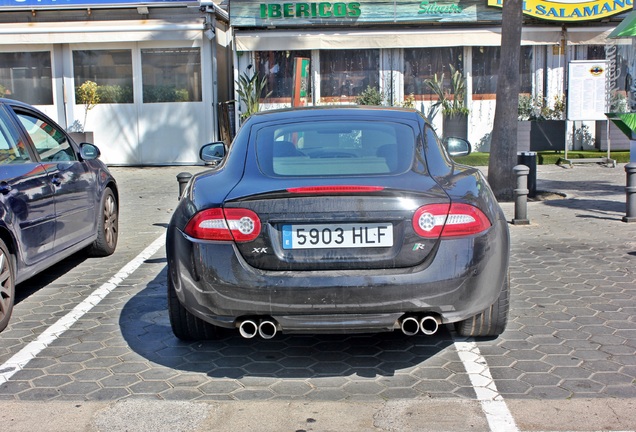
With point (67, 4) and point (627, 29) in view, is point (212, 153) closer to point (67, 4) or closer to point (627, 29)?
point (627, 29)

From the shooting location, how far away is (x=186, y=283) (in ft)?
14.0

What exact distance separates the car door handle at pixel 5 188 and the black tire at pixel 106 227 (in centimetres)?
202

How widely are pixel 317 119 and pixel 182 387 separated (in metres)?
1.92

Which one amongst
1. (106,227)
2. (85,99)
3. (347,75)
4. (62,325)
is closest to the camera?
(62,325)

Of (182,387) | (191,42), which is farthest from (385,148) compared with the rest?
(191,42)

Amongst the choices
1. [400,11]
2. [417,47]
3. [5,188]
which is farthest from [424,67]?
[5,188]

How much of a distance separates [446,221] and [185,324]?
1860 millimetres

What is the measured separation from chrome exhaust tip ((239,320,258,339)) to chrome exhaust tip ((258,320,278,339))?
3cm

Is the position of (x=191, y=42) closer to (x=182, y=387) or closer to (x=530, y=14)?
(x=530, y=14)

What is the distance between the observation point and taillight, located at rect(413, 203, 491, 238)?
4.09 meters

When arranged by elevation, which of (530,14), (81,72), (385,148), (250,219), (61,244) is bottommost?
(61,244)

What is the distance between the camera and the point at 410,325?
415 centimetres

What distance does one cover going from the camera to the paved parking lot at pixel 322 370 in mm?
3883

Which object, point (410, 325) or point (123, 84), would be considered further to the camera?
point (123, 84)
